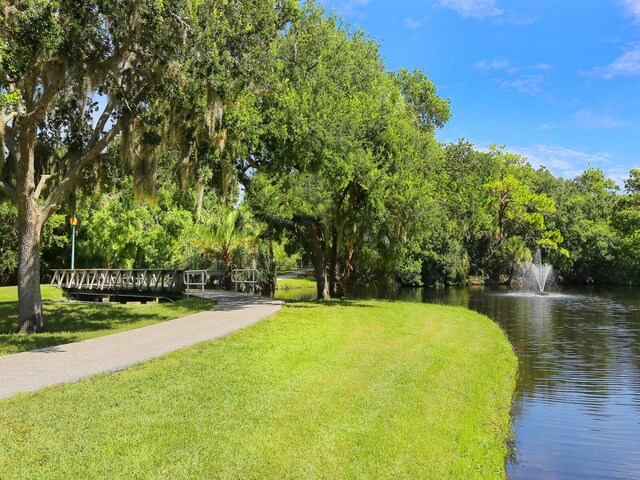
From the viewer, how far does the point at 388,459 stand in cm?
547

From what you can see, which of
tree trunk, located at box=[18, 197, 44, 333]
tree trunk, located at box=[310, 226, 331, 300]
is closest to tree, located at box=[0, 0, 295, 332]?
tree trunk, located at box=[18, 197, 44, 333]

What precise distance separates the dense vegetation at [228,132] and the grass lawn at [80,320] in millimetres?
1348

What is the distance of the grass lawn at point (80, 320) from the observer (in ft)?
36.6

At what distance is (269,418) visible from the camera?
20.5 feet

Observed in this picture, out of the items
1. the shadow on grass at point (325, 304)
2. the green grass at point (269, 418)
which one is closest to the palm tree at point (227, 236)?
the shadow on grass at point (325, 304)

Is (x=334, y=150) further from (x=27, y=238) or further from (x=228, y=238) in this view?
(x=228, y=238)

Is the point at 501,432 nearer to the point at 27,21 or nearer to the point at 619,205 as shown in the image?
the point at 27,21

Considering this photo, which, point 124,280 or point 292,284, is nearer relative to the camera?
point 124,280

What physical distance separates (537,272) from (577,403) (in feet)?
146

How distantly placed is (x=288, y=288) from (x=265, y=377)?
40.7m

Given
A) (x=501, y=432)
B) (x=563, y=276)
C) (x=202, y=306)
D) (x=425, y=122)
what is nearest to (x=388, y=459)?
(x=501, y=432)

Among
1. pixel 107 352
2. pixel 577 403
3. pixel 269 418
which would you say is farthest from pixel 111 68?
pixel 577 403

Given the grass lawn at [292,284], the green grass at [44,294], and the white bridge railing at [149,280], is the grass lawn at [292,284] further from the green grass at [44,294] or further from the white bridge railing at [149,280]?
the green grass at [44,294]

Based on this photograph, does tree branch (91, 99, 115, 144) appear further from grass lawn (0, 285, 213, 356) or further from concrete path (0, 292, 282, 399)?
concrete path (0, 292, 282, 399)
